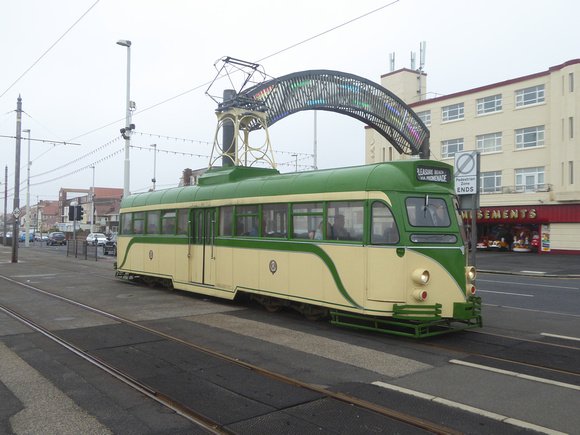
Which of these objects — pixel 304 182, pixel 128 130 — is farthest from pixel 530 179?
pixel 304 182

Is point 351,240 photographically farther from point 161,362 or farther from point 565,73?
point 565,73

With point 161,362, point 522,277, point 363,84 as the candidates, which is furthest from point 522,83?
Answer: point 161,362

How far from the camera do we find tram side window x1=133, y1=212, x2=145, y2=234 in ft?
50.9

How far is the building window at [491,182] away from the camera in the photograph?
3575 centimetres

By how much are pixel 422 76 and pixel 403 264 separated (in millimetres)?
38486

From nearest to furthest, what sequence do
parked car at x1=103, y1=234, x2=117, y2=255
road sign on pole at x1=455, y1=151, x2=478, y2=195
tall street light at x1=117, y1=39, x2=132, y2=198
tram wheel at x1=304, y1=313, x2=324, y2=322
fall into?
1. tram wheel at x1=304, y1=313, x2=324, y2=322
2. road sign on pole at x1=455, y1=151, x2=478, y2=195
3. tall street light at x1=117, y1=39, x2=132, y2=198
4. parked car at x1=103, y1=234, x2=117, y2=255

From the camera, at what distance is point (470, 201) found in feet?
38.9

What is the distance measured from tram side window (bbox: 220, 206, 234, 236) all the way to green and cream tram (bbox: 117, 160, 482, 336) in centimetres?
2

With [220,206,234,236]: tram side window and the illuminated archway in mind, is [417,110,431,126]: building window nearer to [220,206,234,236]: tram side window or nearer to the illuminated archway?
the illuminated archway

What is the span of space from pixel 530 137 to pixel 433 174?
29.4m

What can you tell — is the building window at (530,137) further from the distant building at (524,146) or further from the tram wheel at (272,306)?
the tram wheel at (272,306)

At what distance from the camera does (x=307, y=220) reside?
9562mm

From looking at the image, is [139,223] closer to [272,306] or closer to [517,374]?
[272,306]

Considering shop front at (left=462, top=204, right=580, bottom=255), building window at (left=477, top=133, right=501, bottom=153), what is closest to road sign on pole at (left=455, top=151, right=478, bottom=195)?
shop front at (left=462, top=204, right=580, bottom=255)
